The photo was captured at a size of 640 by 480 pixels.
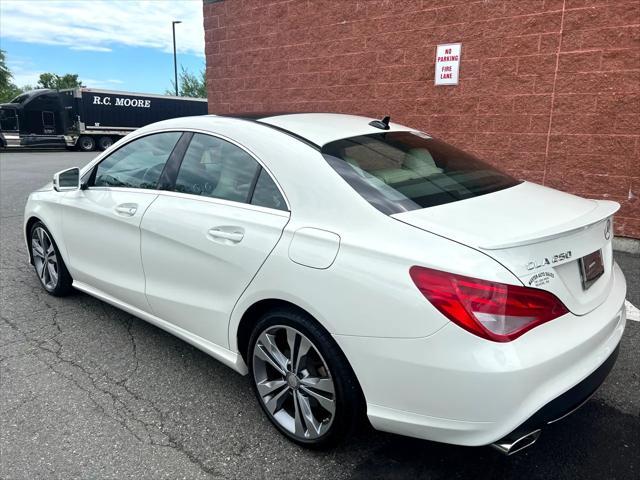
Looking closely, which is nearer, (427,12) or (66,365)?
(66,365)

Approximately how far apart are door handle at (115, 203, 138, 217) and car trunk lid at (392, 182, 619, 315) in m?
1.88

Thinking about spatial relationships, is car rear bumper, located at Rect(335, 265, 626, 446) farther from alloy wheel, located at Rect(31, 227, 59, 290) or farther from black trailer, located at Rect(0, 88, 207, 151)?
black trailer, located at Rect(0, 88, 207, 151)

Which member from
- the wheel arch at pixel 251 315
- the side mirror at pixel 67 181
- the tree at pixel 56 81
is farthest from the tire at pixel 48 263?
the tree at pixel 56 81

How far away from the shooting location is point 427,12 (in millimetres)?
6844

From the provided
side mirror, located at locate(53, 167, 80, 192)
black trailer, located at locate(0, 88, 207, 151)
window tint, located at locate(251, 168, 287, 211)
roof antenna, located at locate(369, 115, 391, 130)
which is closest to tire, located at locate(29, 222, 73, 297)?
side mirror, located at locate(53, 167, 80, 192)

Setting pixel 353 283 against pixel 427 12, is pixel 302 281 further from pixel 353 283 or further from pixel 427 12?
pixel 427 12

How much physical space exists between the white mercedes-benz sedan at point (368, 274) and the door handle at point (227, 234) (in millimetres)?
11

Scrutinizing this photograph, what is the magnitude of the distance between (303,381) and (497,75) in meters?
5.30

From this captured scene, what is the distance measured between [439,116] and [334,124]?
433 cm

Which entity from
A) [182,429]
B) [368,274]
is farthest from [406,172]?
[182,429]

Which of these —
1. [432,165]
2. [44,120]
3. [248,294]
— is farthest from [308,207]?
[44,120]

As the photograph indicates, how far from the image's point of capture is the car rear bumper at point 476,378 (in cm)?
188

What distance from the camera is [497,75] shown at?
253 inches

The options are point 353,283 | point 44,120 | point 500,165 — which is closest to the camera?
point 353,283
